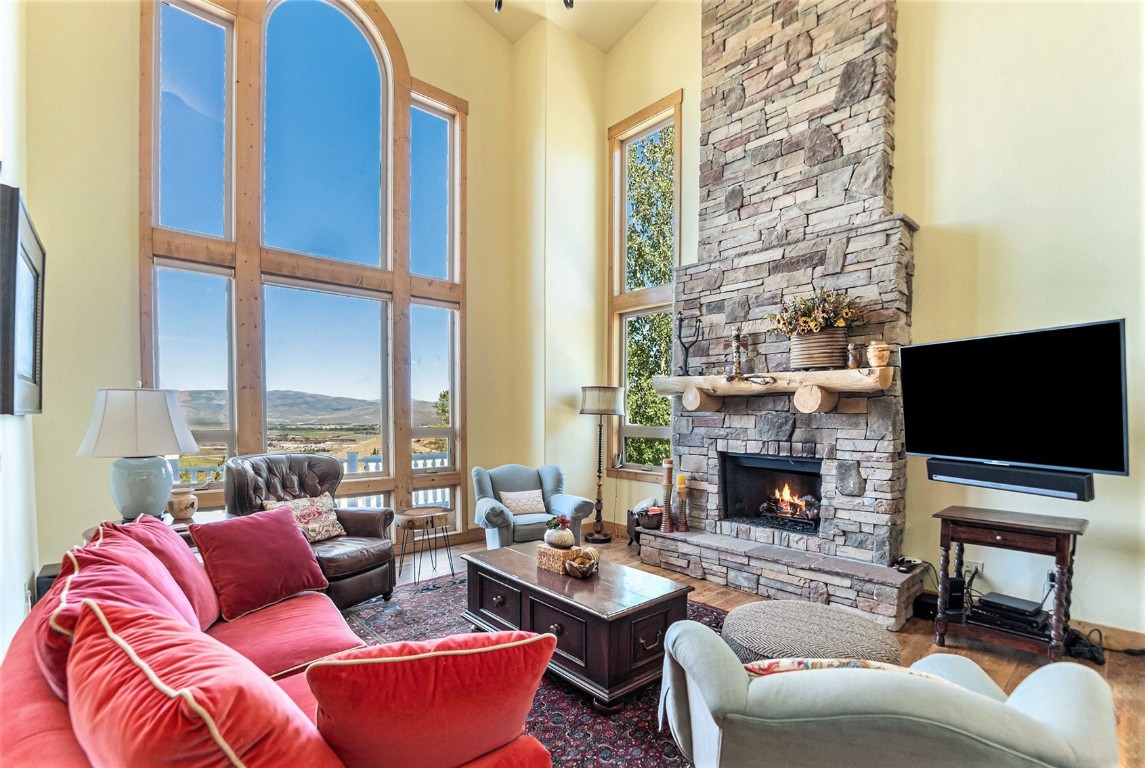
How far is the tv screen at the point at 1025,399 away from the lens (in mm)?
2760

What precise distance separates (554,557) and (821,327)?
246 cm

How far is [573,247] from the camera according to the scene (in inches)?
230

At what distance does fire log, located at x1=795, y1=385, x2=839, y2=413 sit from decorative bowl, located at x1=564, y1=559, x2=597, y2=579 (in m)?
1.99

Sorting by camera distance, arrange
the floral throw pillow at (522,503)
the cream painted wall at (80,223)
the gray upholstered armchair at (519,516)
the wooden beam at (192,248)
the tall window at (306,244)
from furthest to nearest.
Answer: the floral throw pillow at (522,503) → the gray upholstered armchair at (519,516) → the tall window at (306,244) → the wooden beam at (192,248) → the cream painted wall at (80,223)

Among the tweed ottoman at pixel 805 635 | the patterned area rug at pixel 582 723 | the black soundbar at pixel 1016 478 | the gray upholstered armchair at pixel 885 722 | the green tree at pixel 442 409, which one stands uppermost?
the green tree at pixel 442 409

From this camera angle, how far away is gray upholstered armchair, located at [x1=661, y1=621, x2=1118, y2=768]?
0.95 meters

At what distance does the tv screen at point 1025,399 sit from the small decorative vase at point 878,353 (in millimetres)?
114

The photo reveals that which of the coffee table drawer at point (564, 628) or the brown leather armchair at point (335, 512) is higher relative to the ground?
the brown leather armchair at point (335, 512)

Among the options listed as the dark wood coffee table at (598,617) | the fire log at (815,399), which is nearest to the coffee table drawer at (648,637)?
the dark wood coffee table at (598,617)

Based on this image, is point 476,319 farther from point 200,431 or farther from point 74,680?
point 74,680

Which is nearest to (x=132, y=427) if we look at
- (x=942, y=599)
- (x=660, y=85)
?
(x=942, y=599)

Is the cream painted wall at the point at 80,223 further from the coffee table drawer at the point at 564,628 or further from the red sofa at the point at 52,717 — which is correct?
the coffee table drawer at the point at 564,628

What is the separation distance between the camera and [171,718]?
748 millimetres

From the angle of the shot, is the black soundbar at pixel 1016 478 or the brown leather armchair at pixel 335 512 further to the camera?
the brown leather armchair at pixel 335 512
